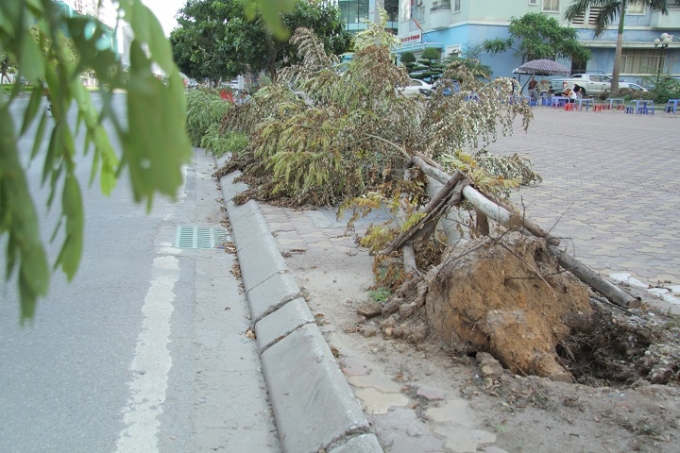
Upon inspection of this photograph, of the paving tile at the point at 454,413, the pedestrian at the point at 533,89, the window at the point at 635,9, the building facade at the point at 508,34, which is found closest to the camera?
the paving tile at the point at 454,413

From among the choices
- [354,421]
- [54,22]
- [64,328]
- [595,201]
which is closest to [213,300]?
[64,328]

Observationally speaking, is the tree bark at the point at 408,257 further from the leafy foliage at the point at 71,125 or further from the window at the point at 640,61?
the window at the point at 640,61

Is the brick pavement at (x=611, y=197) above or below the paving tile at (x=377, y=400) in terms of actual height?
below

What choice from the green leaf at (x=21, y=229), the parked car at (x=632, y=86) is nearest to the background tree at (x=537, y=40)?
the parked car at (x=632, y=86)

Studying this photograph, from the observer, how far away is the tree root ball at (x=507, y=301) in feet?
11.9

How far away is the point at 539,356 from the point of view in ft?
11.6

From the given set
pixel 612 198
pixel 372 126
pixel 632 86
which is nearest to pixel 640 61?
pixel 632 86

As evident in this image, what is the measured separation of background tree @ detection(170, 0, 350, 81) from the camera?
54.4 feet

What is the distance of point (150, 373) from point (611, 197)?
7332 millimetres

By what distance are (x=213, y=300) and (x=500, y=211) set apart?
2434 mm

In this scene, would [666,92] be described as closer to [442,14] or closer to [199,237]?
[442,14]

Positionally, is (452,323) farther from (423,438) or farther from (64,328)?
(64,328)

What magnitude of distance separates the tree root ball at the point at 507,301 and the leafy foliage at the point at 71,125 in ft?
9.14

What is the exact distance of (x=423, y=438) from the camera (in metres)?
2.96
